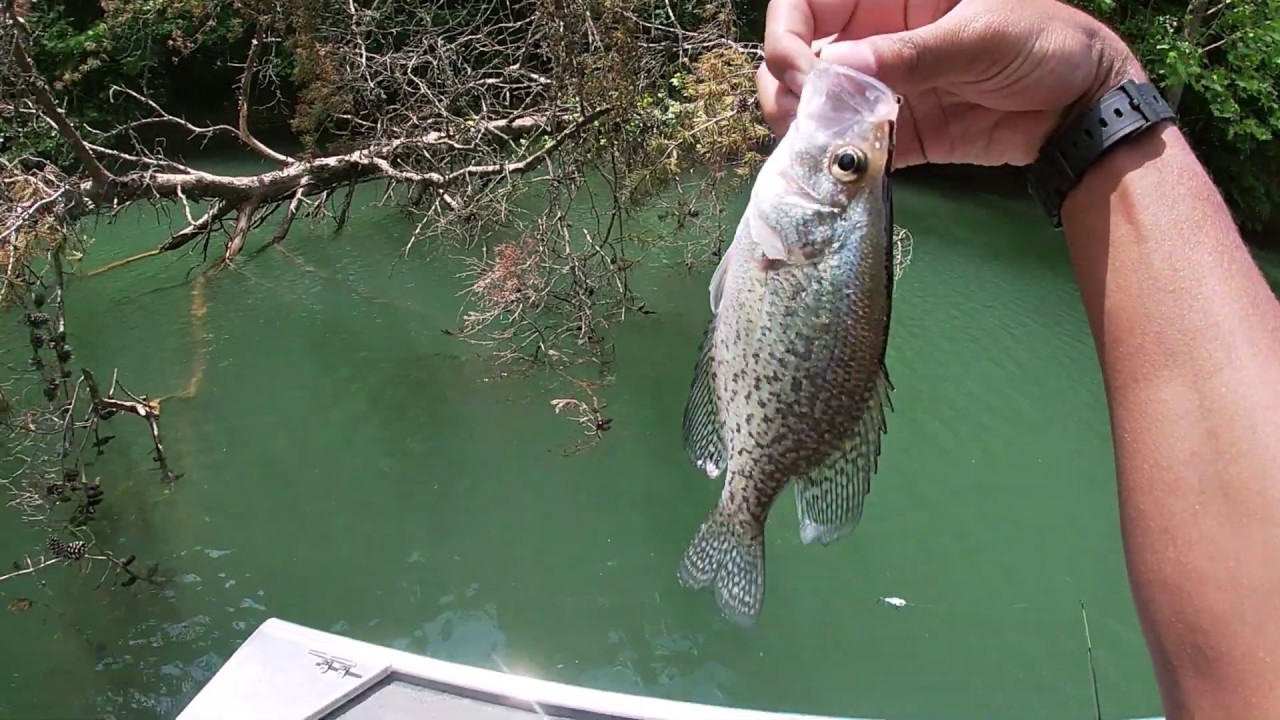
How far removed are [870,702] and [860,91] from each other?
349 centimetres

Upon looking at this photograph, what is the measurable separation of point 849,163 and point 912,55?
0.19 metres

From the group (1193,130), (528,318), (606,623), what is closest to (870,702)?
(606,623)

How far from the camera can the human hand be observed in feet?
4.29

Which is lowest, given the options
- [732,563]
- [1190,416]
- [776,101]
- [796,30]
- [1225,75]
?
[1225,75]

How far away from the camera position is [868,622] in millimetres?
4426

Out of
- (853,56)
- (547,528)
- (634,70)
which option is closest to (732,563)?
(853,56)

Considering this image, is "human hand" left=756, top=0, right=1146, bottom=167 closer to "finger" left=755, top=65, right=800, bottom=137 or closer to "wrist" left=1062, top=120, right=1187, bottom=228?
"finger" left=755, top=65, right=800, bottom=137

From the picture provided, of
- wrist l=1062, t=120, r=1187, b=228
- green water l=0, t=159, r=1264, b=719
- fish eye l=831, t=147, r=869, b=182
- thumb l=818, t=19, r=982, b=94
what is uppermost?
thumb l=818, t=19, r=982, b=94

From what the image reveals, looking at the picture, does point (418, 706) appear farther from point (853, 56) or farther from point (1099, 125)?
point (1099, 125)

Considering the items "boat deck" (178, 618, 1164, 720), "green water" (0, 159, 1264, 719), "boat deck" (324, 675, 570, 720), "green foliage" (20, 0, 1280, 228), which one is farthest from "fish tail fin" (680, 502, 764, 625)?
"green foliage" (20, 0, 1280, 228)

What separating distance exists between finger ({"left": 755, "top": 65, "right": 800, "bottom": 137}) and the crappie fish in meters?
0.10

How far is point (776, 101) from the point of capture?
146 centimetres

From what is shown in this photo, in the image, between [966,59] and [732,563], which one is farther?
[732,563]

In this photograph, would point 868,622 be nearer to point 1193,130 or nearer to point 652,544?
point 652,544
